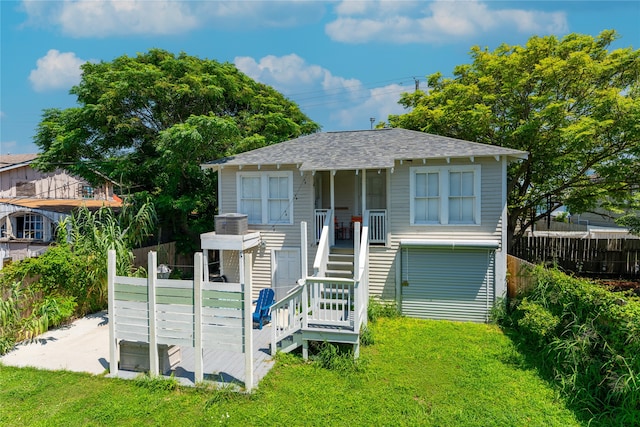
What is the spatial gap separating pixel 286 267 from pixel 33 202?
18.3 meters

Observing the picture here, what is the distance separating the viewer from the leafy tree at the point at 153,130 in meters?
12.8

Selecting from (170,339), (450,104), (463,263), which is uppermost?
(450,104)

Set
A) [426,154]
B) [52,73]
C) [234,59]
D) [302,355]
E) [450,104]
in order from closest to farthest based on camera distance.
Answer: [302,355] → [426,154] → [52,73] → [450,104] → [234,59]

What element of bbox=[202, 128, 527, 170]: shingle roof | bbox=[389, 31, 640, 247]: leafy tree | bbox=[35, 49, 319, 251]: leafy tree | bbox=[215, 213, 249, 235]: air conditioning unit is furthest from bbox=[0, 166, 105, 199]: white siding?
bbox=[389, 31, 640, 247]: leafy tree

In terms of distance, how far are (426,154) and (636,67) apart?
886 centimetres

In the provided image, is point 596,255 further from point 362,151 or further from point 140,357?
point 140,357

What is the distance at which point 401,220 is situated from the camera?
977 centimetres

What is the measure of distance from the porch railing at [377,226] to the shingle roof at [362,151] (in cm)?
150

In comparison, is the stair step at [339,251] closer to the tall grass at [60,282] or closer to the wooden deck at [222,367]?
the wooden deck at [222,367]

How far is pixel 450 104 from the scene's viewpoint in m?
13.8

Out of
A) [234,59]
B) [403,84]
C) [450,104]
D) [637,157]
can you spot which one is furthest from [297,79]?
[637,157]

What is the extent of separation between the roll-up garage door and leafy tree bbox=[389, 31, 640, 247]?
16.5 ft

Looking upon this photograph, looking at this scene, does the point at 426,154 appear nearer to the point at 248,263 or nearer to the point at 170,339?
the point at 248,263

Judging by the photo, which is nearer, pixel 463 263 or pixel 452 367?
pixel 452 367
